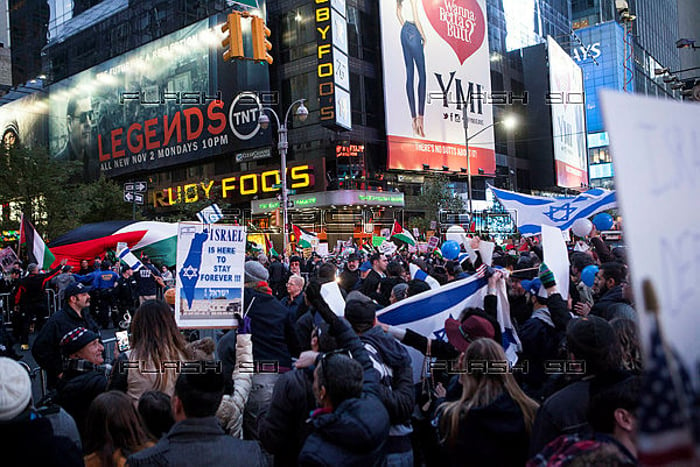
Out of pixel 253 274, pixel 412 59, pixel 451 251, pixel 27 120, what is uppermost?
A: pixel 27 120

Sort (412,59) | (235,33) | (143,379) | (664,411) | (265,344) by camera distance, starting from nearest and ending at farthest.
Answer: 1. (664,411)
2. (143,379)
3. (265,344)
4. (235,33)
5. (412,59)

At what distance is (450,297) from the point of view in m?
5.38

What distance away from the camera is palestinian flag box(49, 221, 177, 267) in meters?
11.5

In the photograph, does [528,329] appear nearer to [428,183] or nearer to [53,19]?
[428,183]

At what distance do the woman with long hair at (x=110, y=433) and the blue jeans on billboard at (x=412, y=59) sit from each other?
129 feet

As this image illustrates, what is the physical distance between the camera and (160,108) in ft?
152

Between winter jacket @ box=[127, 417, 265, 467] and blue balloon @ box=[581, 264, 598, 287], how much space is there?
556 centimetres

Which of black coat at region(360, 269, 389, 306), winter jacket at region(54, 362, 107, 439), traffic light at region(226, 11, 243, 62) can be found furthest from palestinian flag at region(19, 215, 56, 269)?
winter jacket at region(54, 362, 107, 439)

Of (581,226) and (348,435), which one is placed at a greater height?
(581,226)

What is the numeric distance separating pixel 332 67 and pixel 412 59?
28.2ft

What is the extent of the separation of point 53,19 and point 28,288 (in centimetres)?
6322

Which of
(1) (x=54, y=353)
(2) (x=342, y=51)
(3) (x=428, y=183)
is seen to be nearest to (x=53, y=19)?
(2) (x=342, y=51)

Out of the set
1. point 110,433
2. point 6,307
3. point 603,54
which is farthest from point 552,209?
point 603,54

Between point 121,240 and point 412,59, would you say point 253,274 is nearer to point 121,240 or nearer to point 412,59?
point 121,240
